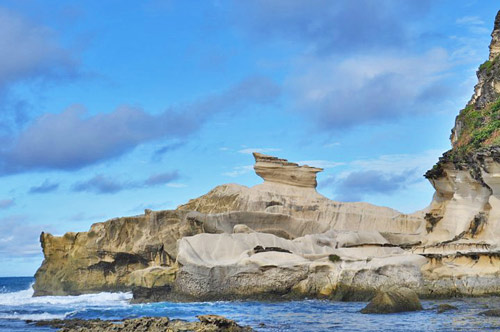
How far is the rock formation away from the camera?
27312mm

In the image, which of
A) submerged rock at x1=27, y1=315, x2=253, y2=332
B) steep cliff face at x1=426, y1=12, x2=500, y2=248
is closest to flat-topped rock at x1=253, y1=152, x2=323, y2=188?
steep cliff face at x1=426, y1=12, x2=500, y2=248

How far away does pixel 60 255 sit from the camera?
48.4m

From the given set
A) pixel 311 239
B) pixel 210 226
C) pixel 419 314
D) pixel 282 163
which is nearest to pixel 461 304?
pixel 419 314

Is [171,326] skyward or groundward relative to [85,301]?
groundward

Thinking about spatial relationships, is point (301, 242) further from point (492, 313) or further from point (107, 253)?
point (107, 253)

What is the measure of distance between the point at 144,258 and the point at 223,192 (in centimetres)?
791

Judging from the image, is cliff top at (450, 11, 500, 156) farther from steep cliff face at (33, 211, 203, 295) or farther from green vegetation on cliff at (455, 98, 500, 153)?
steep cliff face at (33, 211, 203, 295)

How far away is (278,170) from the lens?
51219 millimetres

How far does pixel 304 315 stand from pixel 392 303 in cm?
282

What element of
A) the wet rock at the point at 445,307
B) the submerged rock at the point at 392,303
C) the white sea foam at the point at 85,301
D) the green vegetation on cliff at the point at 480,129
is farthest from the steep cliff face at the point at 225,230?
the wet rock at the point at 445,307

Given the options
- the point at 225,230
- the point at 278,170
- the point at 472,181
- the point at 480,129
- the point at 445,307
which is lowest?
the point at 445,307

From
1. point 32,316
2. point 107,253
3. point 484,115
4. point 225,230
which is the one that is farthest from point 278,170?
point 32,316

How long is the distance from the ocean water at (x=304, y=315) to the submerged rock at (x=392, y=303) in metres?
0.40

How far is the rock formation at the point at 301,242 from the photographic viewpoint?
2731cm
